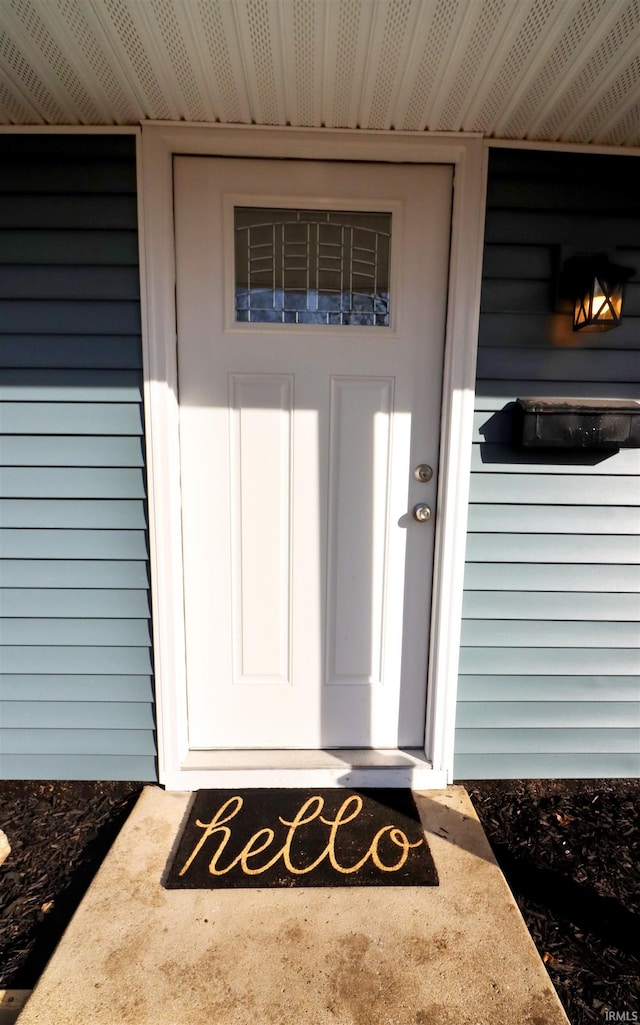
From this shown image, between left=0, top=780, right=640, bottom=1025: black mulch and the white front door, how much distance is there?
1.30 feet

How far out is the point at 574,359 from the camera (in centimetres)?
171

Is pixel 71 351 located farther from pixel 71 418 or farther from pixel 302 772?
pixel 302 772

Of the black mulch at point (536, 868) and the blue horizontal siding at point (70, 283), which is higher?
the blue horizontal siding at point (70, 283)

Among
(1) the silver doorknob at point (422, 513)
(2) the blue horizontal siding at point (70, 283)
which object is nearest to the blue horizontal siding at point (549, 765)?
(1) the silver doorknob at point (422, 513)

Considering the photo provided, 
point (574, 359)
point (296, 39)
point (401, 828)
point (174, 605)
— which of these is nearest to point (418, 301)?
point (574, 359)

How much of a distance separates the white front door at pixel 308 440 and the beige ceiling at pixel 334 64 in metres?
0.20

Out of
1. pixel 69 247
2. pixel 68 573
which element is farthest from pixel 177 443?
pixel 69 247

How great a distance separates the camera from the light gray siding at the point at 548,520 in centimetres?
165

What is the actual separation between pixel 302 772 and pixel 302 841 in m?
0.24

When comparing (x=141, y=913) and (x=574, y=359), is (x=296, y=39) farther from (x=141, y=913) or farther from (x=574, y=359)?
(x=141, y=913)

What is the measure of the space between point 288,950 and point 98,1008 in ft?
1.45

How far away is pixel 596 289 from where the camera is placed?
1584 millimetres

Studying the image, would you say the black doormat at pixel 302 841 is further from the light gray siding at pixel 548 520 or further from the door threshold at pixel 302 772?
the light gray siding at pixel 548 520

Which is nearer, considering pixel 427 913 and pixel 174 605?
pixel 427 913
